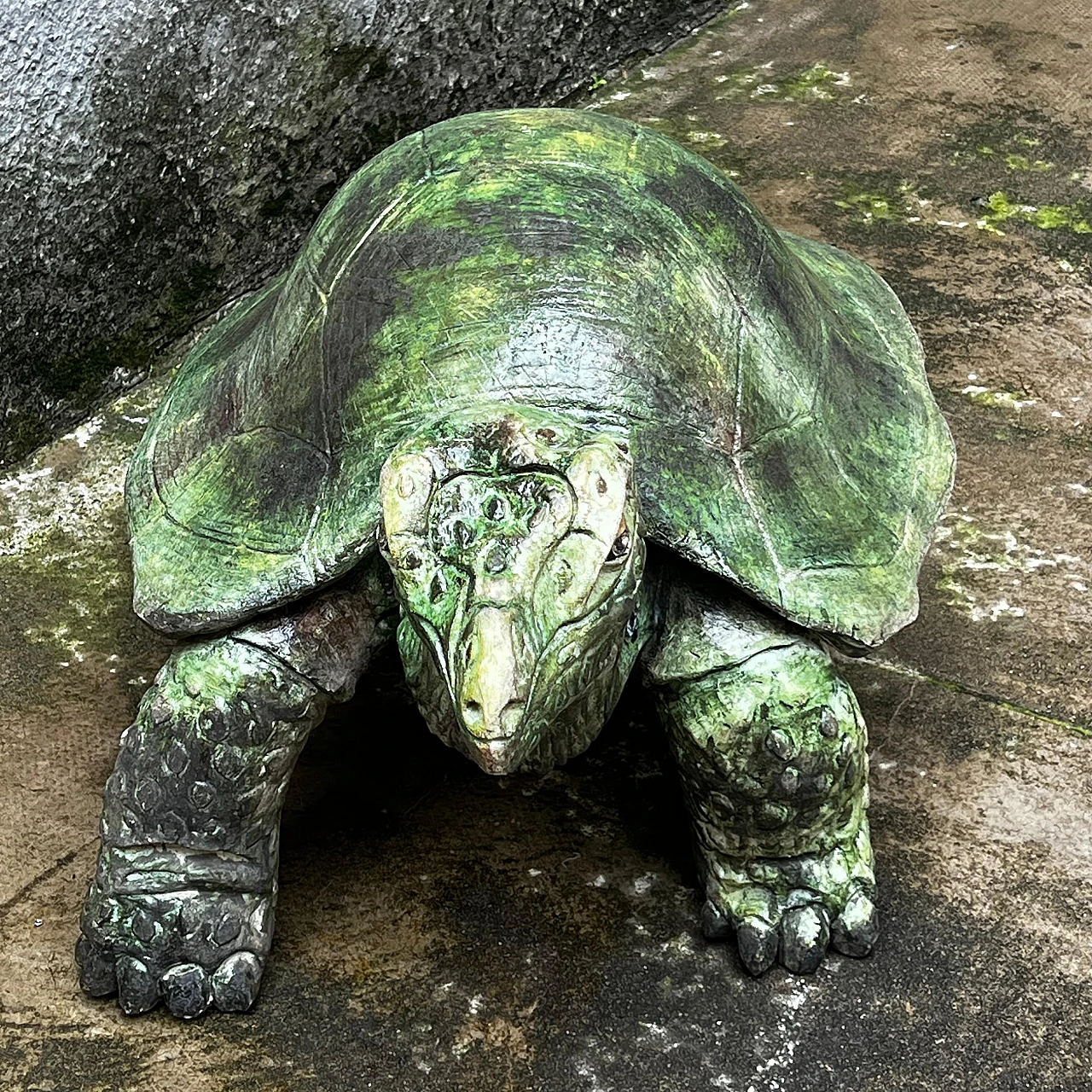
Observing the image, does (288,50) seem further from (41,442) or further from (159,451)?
(159,451)

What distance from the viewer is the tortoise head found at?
228 cm

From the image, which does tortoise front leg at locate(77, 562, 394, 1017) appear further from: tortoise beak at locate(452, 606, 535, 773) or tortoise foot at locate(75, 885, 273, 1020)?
tortoise beak at locate(452, 606, 535, 773)

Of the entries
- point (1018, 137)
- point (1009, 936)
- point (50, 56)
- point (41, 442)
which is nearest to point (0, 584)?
point (41, 442)

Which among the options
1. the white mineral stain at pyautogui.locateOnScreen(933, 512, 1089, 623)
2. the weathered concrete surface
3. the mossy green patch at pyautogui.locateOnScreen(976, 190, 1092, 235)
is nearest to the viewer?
the white mineral stain at pyautogui.locateOnScreen(933, 512, 1089, 623)

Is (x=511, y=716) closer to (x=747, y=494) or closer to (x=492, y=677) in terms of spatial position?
(x=492, y=677)

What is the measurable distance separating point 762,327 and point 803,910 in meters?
0.98

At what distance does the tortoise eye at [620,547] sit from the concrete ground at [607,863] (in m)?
0.85

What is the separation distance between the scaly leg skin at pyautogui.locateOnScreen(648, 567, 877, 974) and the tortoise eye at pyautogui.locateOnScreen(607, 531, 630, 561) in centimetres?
42

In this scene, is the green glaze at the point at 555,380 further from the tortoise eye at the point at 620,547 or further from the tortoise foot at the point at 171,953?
the tortoise foot at the point at 171,953

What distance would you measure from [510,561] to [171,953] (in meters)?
0.98

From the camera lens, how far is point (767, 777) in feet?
9.15

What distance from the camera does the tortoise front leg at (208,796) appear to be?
2758 millimetres

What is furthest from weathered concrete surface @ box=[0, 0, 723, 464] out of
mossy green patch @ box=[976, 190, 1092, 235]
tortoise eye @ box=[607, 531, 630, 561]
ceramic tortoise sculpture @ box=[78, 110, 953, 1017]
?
tortoise eye @ box=[607, 531, 630, 561]

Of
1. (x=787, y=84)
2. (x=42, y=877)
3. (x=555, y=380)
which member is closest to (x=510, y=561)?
(x=555, y=380)
